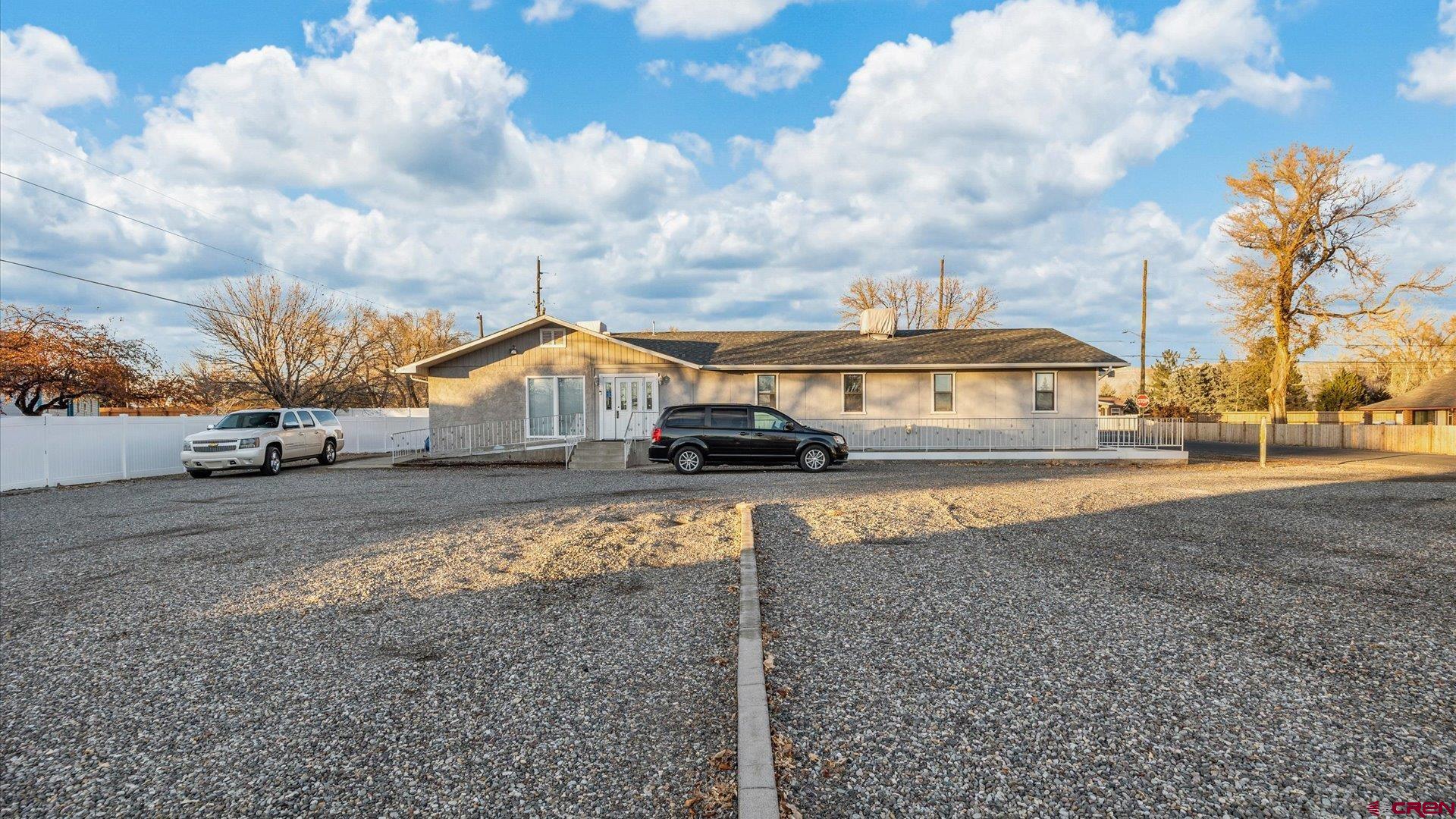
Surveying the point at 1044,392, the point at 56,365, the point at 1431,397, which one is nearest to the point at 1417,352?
the point at 1431,397

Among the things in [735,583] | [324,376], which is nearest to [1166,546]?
[735,583]

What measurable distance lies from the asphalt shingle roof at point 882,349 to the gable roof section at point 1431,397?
937 inches

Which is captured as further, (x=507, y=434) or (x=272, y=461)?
(x=507, y=434)

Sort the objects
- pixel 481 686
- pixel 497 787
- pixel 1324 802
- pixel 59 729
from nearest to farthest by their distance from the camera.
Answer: pixel 1324 802, pixel 497 787, pixel 59 729, pixel 481 686

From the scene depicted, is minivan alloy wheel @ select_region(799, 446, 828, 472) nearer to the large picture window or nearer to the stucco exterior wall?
the stucco exterior wall

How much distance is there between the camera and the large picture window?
2341cm

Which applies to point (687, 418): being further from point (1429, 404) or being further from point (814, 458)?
point (1429, 404)

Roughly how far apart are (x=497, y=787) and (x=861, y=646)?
8.37ft

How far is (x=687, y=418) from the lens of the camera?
18.0 metres

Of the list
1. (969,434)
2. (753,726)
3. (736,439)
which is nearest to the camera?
(753,726)

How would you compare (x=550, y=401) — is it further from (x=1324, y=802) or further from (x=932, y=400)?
(x=1324, y=802)

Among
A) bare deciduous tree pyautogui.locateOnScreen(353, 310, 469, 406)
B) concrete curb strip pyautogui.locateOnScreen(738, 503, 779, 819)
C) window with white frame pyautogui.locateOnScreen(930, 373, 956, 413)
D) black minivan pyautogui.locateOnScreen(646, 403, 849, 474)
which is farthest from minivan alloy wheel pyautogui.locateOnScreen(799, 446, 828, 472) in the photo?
bare deciduous tree pyautogui.locateOnScreen(353, 310, 469, 406)

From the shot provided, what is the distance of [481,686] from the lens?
14.0 feet

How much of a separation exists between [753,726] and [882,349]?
889 inches
